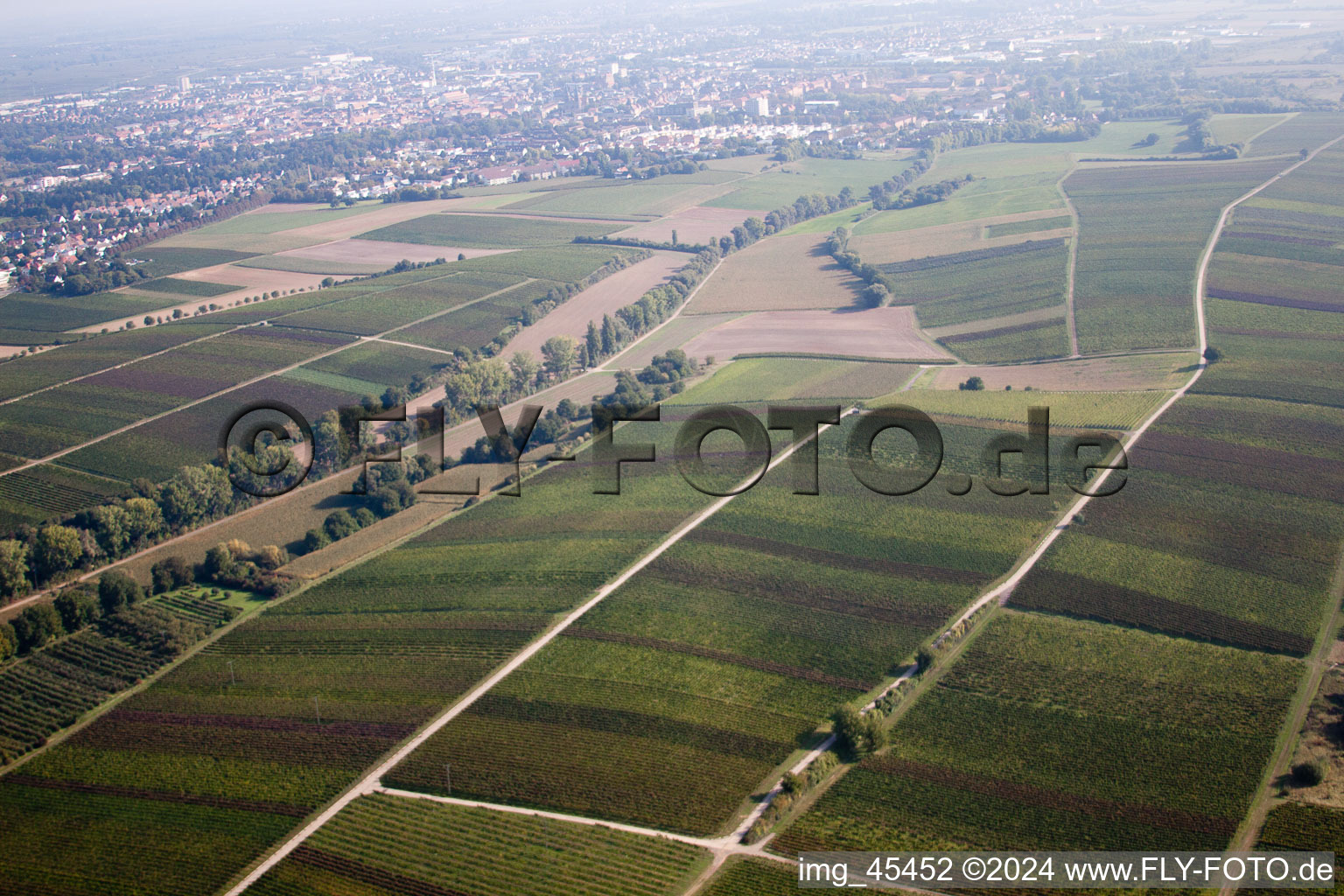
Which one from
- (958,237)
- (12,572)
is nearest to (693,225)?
(958,237)

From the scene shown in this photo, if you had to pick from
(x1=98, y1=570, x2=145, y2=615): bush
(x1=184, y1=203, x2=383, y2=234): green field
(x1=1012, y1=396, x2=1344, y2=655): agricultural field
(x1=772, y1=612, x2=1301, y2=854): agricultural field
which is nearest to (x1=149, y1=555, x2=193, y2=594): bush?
(x1=98, y1=570, x2=145, y2=615): bush

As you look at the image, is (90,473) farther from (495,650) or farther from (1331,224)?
(1331,224)

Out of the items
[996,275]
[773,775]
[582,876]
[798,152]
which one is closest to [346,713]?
[582,876]

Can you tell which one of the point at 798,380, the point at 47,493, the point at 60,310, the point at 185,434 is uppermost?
the point at 60,310

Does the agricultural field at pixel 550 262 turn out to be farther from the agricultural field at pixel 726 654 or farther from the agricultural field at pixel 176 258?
the agricultural field at pixel 726 654

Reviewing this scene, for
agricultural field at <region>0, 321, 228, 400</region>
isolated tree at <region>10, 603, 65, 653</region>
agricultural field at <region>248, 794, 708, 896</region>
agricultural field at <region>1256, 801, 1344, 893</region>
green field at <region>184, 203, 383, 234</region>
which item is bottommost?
agricultural field at <region>248, 794, 708, 896</region>

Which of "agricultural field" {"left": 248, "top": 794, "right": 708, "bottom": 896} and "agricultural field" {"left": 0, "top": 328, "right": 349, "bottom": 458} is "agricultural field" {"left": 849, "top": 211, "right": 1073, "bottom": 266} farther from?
"agricultural field" {"left": 248, "top": 794, "right": 708, "bottom": 896}

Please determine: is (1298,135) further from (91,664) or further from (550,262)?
(91,664)
